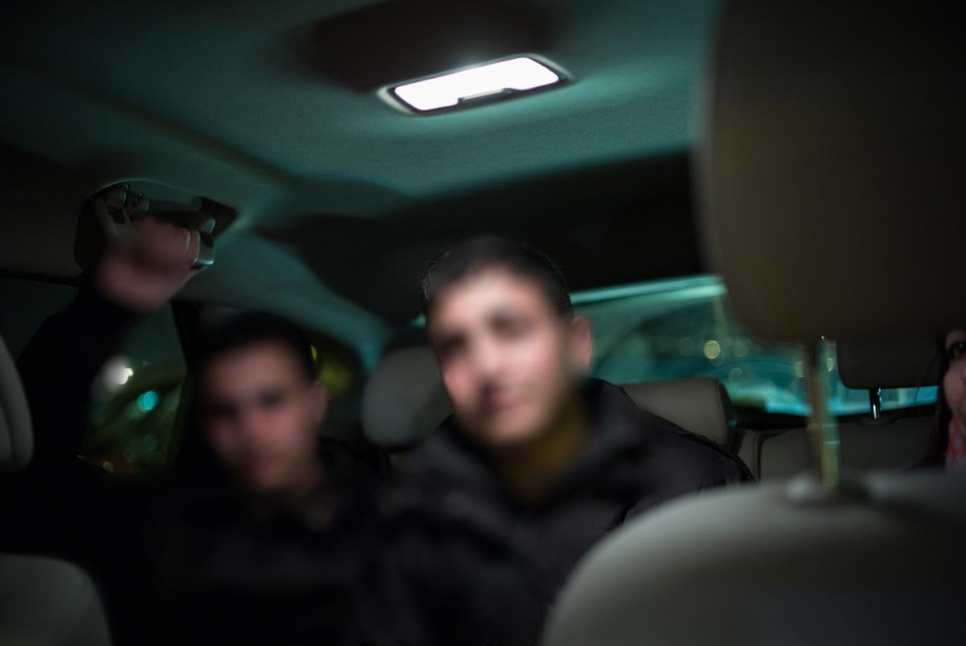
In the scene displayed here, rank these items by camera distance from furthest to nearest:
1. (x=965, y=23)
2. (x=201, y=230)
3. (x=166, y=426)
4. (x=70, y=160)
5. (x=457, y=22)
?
(x=166, y=426) < (x=201, y=230) < (x=70, y=160) < (x=457, y=22) < (x=965, y=23)

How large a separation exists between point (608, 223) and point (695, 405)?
0.56 m

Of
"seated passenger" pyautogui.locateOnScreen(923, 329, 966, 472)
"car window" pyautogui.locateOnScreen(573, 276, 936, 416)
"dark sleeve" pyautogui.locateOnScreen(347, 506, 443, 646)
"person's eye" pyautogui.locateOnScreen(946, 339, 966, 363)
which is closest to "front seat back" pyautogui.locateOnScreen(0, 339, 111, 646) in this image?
"dark sleeve" pyautogui.locateOnScreen(347, 506, 443, 646)

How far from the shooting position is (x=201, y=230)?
2.24 metres

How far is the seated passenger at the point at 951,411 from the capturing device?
Result: 5.42 feet

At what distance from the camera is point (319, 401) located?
247cm

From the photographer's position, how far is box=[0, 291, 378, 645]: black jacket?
5.83 feet

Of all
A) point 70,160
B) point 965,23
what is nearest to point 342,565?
point 70,160

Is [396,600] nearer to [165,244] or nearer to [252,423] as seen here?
[252,423]

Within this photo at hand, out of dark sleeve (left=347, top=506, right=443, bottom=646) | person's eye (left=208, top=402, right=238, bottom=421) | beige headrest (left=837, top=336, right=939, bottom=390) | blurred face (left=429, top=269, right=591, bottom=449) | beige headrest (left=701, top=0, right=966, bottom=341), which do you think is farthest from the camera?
person's eye (left=208, top=402, right=238, bottom=421)

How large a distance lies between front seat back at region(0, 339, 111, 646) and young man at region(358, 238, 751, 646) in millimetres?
484

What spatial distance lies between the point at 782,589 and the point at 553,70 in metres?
1.22

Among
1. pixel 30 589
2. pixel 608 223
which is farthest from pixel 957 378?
pixel 30 589

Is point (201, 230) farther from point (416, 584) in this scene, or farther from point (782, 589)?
point (782, 589)

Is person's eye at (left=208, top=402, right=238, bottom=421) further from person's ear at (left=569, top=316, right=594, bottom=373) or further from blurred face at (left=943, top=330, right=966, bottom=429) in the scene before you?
blurred face at (left=943, top=330, right=966, bottom=429)
